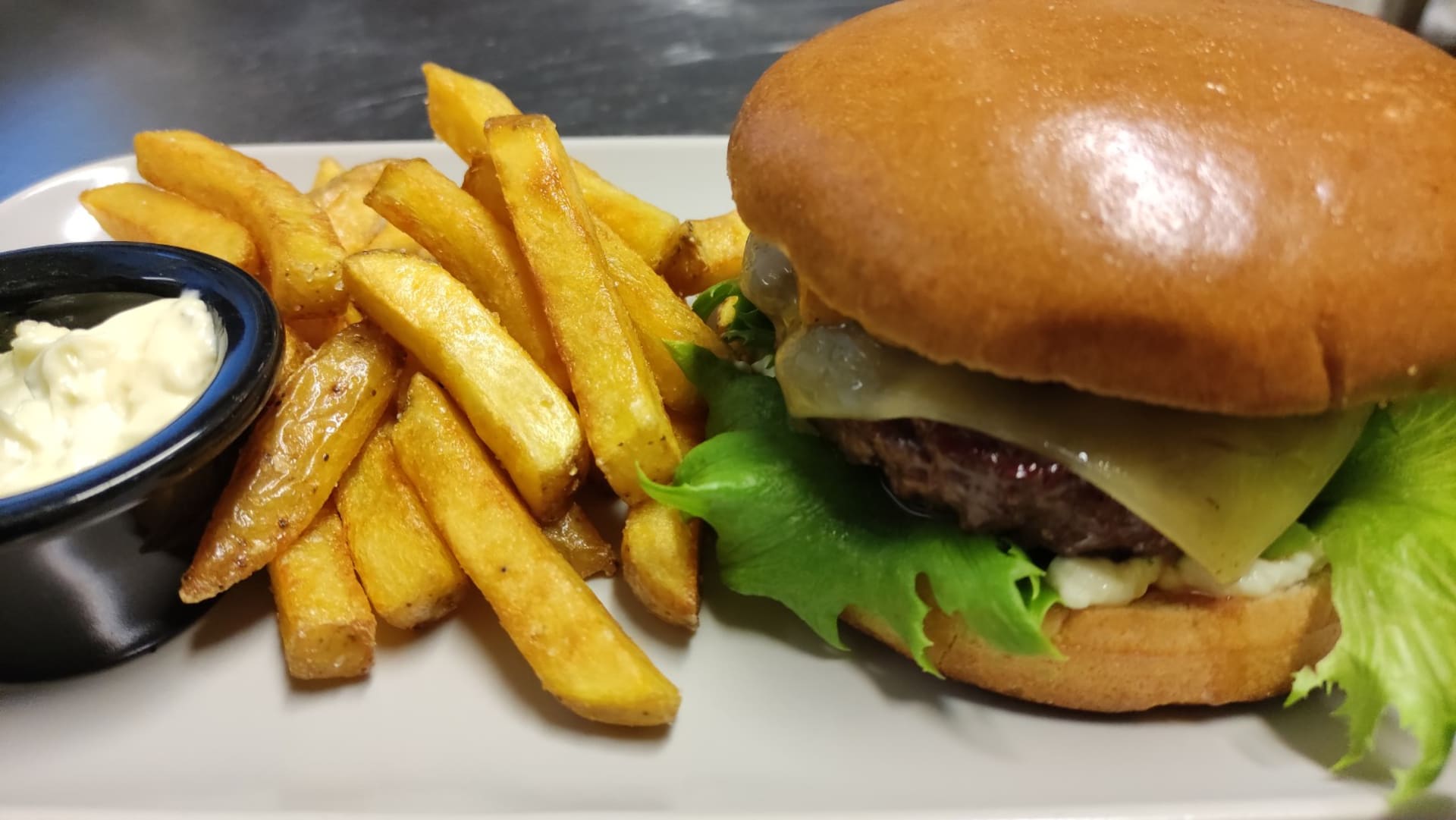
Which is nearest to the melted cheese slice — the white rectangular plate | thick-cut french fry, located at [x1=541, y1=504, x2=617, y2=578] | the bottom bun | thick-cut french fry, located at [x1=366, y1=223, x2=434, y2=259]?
the bottom bun

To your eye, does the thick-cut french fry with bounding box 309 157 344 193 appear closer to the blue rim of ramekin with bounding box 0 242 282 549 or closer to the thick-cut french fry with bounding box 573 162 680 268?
the blue rim of ramekin with bounding box 0 242 282 549

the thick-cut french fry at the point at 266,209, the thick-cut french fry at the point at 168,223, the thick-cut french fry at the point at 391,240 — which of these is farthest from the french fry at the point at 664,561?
the thick-cut french fry at the point at 168,223

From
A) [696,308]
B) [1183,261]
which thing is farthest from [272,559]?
[1183,261]

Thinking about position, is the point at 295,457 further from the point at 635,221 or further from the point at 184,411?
the point at 635,221

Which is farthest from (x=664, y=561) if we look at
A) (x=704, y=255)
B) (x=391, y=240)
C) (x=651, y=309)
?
(x=391, y=240)

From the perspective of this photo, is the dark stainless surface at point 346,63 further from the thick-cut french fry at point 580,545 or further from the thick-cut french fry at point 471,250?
the thick-cut french fry at point 580,545
